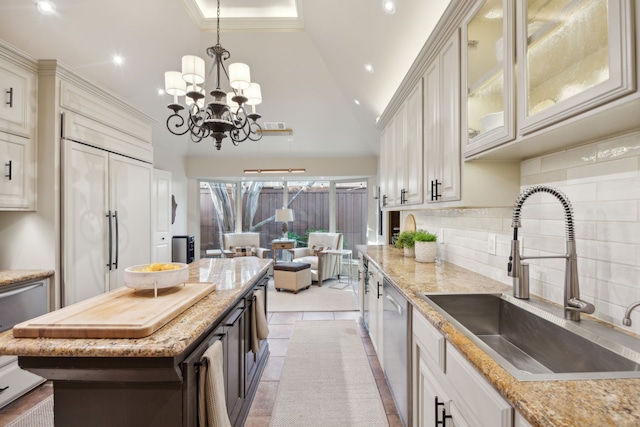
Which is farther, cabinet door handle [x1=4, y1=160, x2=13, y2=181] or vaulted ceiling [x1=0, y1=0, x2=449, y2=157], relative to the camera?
vaulted ceiling [x1=0, y1=0, x2=449, y2=157]

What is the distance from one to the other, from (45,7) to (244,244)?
486 centimetres

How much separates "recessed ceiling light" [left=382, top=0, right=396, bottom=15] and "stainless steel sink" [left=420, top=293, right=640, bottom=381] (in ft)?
7.36

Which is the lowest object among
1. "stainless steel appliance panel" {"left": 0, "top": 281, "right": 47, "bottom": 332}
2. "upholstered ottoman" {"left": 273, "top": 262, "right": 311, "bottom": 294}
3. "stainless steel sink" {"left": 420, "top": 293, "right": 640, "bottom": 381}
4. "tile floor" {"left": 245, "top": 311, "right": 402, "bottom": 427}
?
"tile floor" {"left": 245, "top": 311, "right": 402, "bottom": 427}

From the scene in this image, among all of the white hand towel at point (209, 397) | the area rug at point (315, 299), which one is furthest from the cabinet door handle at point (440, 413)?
the area rug at point (315, 299)

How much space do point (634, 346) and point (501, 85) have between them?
110 cm

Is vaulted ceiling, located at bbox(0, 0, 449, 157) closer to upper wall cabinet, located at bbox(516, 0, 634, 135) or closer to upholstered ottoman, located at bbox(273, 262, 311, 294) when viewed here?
upper wall cabinet, located at bbox(516, 0, 634, 135)

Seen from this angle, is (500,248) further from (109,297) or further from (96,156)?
(96,156)

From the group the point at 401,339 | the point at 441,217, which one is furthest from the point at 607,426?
the point at 441,217

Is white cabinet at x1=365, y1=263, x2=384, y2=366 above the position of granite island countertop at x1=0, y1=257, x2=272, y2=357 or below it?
below

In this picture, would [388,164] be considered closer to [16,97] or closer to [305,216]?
[16,97]

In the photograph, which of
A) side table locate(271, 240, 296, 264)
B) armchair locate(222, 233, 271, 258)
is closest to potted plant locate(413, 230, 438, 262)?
side table locate(271, 240, 296, 264)

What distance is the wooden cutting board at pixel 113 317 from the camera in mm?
1109

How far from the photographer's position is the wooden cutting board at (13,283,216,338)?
1109 mm

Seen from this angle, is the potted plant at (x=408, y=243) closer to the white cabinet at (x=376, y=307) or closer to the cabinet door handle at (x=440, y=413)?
the white cabinet at (x=376, y=307)
